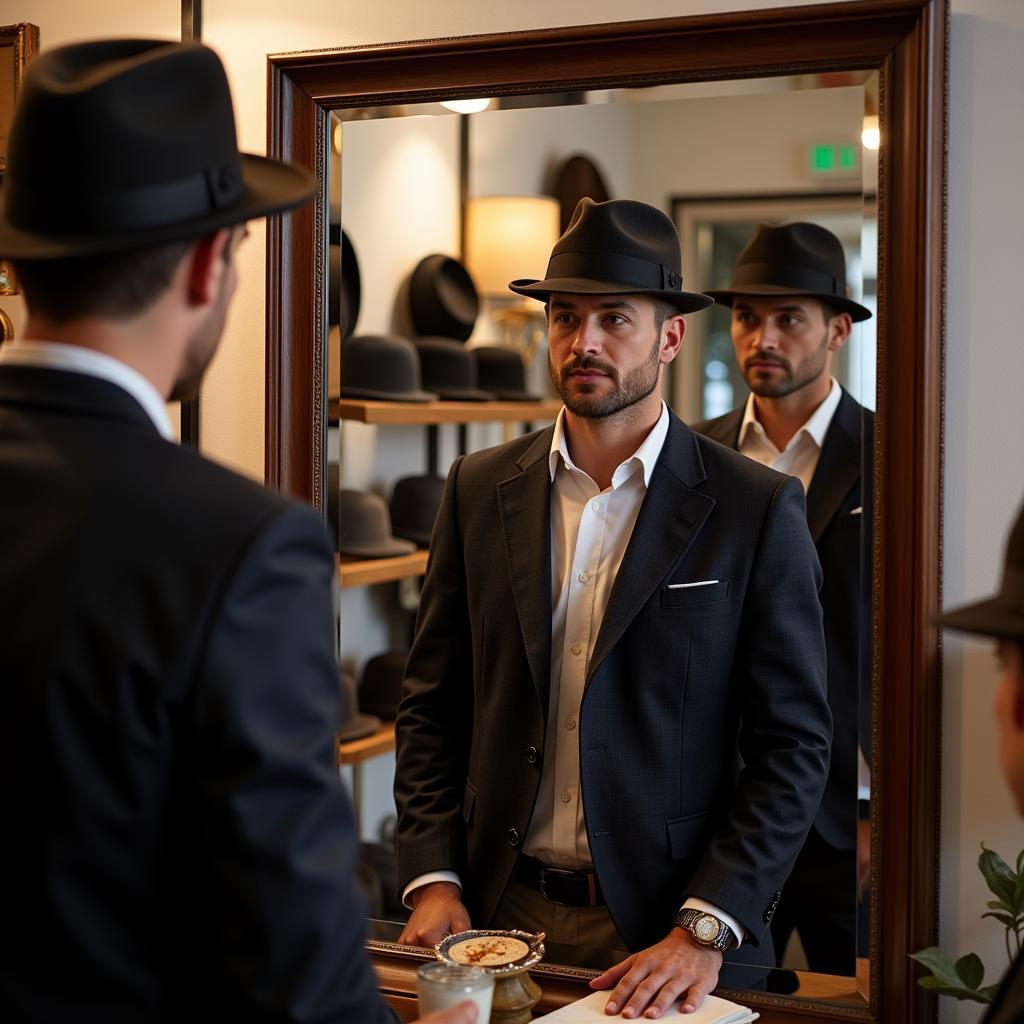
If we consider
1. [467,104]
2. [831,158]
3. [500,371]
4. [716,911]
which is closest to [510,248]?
[500,371]

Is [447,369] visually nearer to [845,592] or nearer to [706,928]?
[845,592]

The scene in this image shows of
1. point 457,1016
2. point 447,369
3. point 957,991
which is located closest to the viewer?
point 457,1016

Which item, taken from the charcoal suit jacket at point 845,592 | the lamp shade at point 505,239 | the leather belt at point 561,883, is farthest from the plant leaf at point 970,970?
the lamp shade at point 505,239

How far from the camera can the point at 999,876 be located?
1626 millimetres

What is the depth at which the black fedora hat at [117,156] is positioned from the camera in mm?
1018

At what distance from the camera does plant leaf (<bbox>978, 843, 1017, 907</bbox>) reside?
1.62 m

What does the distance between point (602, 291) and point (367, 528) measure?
3.02 feet

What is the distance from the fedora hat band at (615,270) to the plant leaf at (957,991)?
1.05 metres

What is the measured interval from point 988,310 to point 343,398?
45.6 inches

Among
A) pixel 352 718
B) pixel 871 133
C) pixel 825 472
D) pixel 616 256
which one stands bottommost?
pixel 352 718

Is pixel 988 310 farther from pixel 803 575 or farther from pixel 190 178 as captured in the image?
pixel 190 178

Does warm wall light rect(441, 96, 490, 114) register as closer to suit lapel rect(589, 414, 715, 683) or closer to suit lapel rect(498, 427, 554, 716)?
suit lapel rect(498, 427, 554, 716)

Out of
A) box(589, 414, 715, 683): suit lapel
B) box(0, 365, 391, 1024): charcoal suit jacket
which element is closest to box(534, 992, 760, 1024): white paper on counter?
box(589, 414, 715, 683): suit lapel

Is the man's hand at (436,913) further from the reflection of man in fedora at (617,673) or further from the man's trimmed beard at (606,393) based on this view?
the man's trimmed beard at (606,393)
